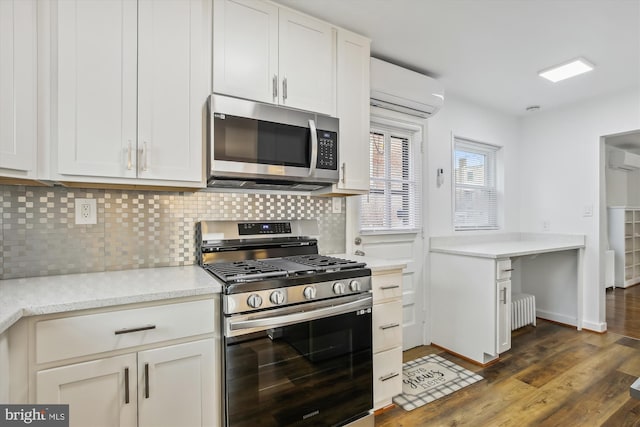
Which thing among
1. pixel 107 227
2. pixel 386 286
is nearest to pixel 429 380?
pixel 386 286

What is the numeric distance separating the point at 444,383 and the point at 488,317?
2.14 feet

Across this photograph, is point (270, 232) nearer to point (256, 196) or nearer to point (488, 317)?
point (256, 196)

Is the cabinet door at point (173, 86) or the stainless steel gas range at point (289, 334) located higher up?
the cabinet door at point (173, 86)

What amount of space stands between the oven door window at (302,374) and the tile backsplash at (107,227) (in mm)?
756

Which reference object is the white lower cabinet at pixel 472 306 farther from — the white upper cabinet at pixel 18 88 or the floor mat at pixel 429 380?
the white upper cabinet at pixel 18 88

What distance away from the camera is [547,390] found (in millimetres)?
→ 2281

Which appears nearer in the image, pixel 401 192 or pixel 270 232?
pixel 270 232

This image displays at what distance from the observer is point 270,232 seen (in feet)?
7.00

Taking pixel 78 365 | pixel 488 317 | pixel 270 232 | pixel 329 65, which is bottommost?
pixel 488 317

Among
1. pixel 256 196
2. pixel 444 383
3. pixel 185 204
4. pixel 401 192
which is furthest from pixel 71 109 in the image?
pixel 444 383

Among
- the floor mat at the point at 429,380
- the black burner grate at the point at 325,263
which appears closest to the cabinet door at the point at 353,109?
the black burner grate at the point at 325,263

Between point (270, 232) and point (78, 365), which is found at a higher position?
point (270, 232)

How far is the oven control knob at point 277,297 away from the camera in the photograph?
59.9 inches

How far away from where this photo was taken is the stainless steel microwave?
170 cm
